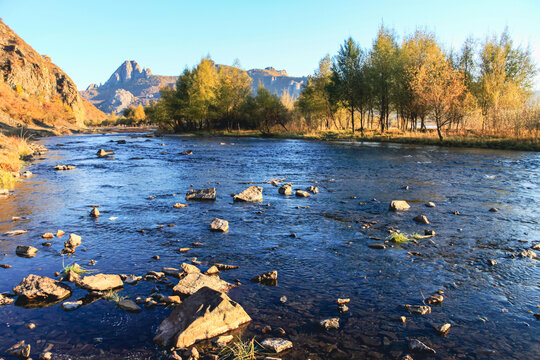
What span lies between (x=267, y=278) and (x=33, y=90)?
465ft

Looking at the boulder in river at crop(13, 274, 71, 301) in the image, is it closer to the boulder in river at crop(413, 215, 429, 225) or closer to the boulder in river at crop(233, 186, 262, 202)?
the boulder in river at crop(233, 186, 262, 202)

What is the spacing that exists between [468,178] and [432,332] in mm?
16933

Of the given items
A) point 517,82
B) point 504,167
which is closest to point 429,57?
point 517,82

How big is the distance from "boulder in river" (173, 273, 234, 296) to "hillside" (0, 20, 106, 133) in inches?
3501

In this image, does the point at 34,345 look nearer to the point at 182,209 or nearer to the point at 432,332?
the point at 432,332

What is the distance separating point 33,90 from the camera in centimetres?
11669

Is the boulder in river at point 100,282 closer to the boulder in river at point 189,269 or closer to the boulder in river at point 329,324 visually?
the boulder in river at point 189,269

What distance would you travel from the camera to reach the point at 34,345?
185 inches

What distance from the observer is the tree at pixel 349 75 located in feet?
182

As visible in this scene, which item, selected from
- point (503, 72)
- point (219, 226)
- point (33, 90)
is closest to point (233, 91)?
point (503, 72)

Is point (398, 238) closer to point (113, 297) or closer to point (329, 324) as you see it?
point (329, 324)

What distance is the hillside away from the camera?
8400cm

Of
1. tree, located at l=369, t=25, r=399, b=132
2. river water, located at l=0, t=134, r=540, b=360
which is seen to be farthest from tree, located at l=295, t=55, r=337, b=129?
river water, located at l=0, t=134, r=540, b=360

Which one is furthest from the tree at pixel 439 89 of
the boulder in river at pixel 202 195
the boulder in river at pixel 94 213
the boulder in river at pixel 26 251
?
the boulder in river at pixel 26 251
